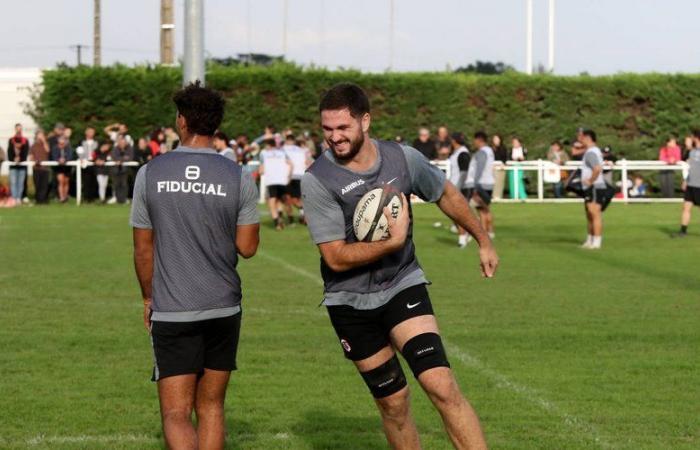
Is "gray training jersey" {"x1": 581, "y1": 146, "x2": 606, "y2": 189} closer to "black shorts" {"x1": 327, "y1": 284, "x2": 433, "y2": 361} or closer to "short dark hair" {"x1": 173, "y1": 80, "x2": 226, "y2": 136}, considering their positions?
"black shorts" {"x1": 327, "y1": 284, "x2": 433, "y2": 361}

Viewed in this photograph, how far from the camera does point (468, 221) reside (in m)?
7.55

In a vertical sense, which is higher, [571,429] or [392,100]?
[392,100]

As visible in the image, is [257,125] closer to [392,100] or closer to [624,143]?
[392,100]

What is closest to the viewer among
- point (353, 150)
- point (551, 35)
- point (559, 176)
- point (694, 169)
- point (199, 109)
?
point (199, 109)

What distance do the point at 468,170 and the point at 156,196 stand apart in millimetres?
18915

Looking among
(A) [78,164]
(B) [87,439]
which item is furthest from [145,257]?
(A) [78,164]

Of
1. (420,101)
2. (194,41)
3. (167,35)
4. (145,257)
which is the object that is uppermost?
(167,35)

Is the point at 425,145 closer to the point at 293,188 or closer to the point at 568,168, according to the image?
the point at 568,168

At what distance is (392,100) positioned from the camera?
44.1 metres

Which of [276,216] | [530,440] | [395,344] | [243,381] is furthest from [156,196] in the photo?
[276,216]

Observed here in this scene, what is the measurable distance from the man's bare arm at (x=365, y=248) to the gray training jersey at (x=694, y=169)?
2010 centimetres

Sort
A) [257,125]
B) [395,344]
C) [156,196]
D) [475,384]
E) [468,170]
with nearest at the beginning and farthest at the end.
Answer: [156,196]
[395,344]
[475,384]
[468,170]
[257,125]

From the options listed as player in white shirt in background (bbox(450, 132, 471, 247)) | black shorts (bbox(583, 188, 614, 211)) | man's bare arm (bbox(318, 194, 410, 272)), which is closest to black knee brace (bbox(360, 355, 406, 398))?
man's bare arm (bbox(318, 194, 410, 272))

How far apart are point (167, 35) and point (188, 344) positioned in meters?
36.7
